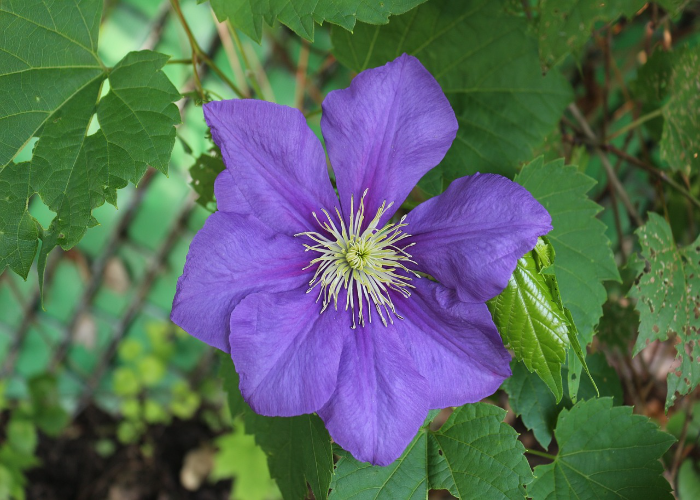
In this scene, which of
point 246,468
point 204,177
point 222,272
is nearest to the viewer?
point 222,272

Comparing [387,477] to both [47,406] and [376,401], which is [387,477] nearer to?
[376,401]

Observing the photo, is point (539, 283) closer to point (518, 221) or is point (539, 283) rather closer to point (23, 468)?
point (518, 221)

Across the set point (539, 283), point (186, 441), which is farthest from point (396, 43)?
point (186, 441)

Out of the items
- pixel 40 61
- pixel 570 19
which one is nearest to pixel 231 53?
pixel 40 61

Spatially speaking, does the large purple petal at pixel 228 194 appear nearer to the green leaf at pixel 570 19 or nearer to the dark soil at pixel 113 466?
the green leaf at pixel 570 19

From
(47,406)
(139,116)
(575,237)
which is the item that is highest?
(139,116)
